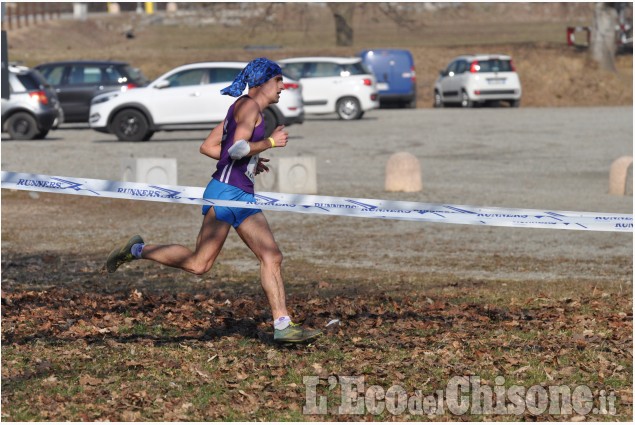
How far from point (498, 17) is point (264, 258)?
83.1m

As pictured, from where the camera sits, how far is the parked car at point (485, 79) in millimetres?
39219

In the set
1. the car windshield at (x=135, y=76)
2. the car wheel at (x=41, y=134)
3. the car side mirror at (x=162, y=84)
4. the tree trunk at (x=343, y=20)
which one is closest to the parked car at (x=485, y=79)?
the car windshield at (x=135, y=76)

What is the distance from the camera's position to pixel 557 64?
156 feet

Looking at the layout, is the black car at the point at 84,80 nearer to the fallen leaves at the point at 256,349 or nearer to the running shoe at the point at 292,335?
the fallen leaves at the point at 256,349

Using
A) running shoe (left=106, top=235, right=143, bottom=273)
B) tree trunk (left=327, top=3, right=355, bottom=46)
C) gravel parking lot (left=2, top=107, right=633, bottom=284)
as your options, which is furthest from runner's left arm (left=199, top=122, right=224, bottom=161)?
tree trunk (left=327, top=3, right=355, bottom=46)

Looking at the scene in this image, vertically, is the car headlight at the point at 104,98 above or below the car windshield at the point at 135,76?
below

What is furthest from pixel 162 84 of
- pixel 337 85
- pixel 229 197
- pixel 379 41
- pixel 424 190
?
pixel 379 41

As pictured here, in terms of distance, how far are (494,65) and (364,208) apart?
32.3 m

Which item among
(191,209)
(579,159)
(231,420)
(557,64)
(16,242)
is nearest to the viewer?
(231,420)

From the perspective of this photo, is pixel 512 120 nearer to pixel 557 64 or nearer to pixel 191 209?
pixel 557 64

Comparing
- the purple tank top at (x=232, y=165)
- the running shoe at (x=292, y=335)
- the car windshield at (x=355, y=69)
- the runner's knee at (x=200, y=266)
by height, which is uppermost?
the purple tank top at (x=232, y=165)

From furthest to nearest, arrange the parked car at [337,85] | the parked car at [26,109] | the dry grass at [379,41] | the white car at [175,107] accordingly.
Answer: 1. the dry grass at [379,41]
2. the parked car at [337,85]
3. the parked car at [26,109]
4. the white car at [175,107]

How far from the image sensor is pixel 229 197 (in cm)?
761

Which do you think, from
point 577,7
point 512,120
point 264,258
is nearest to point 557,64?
point 512,120
